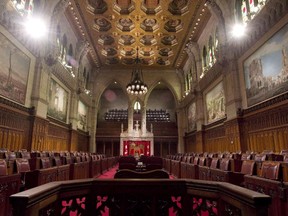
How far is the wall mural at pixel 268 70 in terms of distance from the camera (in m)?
7.39

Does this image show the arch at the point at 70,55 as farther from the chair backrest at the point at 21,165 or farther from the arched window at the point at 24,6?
the chair backrest at the point at 21,165

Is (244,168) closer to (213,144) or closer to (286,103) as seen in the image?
(286,103)

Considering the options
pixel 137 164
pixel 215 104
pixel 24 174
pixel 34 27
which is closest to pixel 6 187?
pixel 24 174

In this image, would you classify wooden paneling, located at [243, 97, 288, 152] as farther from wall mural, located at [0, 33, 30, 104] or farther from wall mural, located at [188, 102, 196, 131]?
wall mural, located at [0, 33, 30, 104]

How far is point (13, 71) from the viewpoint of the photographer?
8.98 metres

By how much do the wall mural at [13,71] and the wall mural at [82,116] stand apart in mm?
8791

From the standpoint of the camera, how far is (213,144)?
1408cm

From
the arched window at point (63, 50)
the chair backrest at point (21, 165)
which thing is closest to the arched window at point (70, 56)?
the arched window at point (63, 50)

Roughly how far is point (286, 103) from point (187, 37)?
11599mm

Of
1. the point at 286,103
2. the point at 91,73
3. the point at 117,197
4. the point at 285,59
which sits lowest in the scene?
the point at 117,197

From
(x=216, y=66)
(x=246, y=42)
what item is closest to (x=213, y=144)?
(x=216, y=66)

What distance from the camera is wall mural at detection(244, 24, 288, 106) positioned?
7387 mm

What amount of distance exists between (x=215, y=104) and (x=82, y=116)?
12.1 m

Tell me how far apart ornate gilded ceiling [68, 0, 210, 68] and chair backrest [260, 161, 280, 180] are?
12659mm
